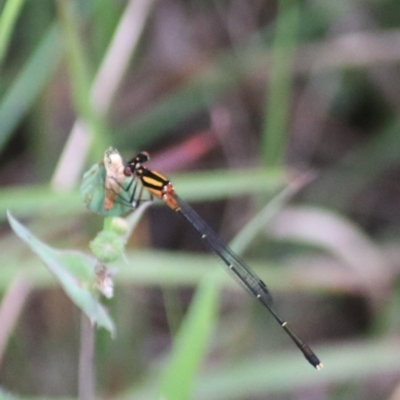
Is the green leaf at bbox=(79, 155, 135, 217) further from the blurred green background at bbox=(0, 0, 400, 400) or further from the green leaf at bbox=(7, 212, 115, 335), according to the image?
the blurred green background at bbox=(0, 0, 400, 400)

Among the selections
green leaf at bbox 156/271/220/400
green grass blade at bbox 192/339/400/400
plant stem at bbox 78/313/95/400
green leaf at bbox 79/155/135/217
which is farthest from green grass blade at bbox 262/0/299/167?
plant stem at bbox 78/313/95/400

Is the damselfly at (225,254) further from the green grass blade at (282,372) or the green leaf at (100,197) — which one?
the green leaf at (100,197)

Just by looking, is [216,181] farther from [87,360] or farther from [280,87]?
[87,360]

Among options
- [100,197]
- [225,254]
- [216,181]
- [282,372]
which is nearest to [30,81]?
[216,181]

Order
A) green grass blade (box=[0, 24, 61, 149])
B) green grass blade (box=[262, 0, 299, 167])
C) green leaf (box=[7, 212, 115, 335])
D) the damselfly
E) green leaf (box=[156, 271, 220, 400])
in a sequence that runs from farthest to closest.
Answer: green grass blade (box=[262, 0, 299, 167]) < green grass blade (box=[0, 24, 61, 149]) < the damselfly < green leaf (box=[156, 271, 220, 400]) < green leaf (box=[7, 212, 115, 335])

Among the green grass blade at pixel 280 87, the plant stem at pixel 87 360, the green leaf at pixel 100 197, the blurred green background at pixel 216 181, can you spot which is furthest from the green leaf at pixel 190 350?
the green grass blade at pixel 280 87

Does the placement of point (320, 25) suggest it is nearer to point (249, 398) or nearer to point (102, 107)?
point (102, 107)
